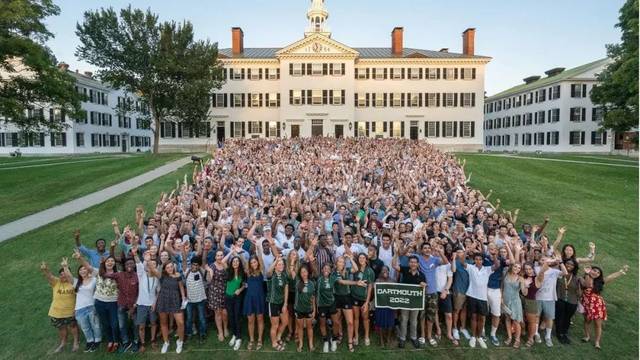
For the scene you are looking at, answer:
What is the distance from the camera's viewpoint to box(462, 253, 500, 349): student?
786 centimetres

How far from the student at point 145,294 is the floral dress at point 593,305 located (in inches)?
329

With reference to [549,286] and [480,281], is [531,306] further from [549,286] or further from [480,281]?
[480,281]

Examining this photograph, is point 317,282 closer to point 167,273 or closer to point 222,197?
point 167,273

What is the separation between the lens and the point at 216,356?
7.57 metres

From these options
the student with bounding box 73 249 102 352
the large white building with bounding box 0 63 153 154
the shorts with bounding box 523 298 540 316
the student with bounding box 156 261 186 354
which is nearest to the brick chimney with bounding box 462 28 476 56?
the large white building with bounding box 0 63 153 154

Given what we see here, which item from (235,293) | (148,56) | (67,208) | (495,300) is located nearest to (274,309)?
(235,293)

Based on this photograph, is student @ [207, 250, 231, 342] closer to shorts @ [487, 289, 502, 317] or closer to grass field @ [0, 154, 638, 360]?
grass field @ [0, 154, 638, 360]

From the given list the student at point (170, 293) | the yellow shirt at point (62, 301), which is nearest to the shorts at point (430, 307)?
the student at point (170, 293)

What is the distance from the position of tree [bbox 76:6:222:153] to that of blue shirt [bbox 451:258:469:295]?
33.7 meters

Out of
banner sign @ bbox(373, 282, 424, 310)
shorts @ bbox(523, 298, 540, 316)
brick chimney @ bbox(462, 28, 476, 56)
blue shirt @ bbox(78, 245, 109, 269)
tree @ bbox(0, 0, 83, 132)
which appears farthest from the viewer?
brick chimney @ bbox(462, 28, 476, 56)

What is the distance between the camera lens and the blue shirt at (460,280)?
26.0ft

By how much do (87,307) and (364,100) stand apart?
4151cm

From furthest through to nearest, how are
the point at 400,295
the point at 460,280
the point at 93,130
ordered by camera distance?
the point at 93,130 → the point at 460,280 → the point at 400,295

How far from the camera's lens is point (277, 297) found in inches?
302
